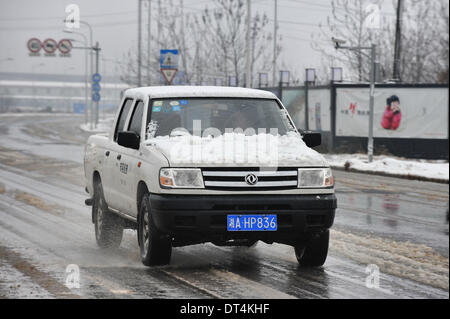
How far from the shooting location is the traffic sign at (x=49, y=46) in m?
68.4

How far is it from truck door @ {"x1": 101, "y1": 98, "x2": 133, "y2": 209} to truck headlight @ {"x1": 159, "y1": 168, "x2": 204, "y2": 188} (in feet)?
5.13

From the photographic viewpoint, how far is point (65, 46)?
6856 centimetres

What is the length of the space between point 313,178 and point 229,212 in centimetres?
89

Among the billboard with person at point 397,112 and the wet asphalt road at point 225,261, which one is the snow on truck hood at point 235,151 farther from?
the billboard with person at point 397,112

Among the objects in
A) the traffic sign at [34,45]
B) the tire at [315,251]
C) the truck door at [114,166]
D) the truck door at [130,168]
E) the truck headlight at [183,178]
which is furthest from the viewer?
the traffic sign at [34,45]

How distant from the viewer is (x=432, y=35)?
39438 millimetres

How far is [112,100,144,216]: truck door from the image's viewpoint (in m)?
9.02

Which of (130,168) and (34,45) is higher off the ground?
(34,45)

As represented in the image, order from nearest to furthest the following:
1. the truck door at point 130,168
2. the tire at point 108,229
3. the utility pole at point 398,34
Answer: the truck door at point 130,168 < the tire at point 108,229 < the utility pole at point 398,34

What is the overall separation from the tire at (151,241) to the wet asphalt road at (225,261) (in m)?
0.10

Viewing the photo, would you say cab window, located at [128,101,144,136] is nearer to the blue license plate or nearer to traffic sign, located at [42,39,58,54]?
the blue license plate

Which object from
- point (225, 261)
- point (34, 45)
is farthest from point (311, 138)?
point (34, 45)

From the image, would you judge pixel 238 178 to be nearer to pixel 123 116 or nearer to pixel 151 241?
pixel 151 241

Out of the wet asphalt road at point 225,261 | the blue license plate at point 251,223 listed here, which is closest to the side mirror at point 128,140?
the wet asphalt road at point 225,261
